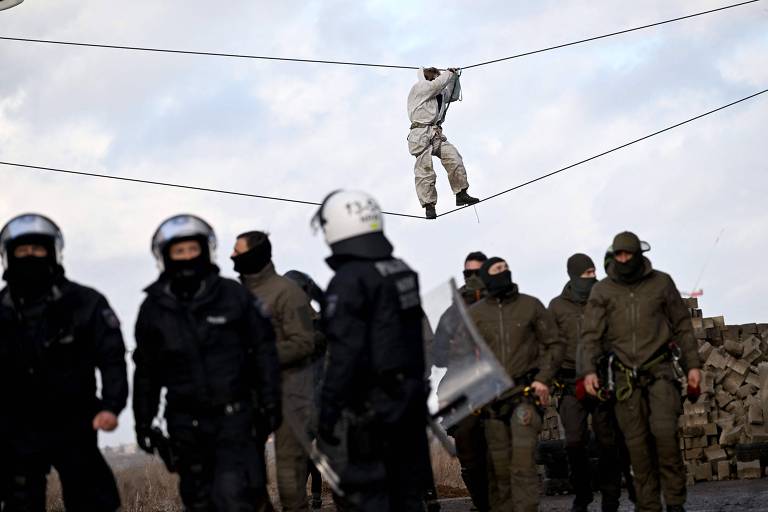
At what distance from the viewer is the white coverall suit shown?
1845 centimetres

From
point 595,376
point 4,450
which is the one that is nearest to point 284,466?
point 595,376

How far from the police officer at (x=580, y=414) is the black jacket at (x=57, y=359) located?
4701 millimetres

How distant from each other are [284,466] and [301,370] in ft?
2.32

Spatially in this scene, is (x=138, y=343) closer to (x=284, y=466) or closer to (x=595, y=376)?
(x=284, y=466)

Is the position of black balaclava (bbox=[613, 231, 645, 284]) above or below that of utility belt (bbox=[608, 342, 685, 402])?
above

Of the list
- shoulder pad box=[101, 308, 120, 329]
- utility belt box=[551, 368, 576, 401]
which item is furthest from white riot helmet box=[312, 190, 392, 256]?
utility belt box=[551, 368, 576, 401]

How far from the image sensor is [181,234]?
7555mm

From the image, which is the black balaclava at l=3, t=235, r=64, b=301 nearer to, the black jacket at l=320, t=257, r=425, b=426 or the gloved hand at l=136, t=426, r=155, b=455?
the gloved hand at l=136, t=426, r=155, b=455

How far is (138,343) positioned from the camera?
7613mm

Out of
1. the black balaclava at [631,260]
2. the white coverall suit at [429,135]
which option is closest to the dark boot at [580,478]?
the black balaclava at [631,260]

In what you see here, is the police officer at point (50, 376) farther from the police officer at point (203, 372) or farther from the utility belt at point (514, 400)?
the utility belt at point (514, 400)

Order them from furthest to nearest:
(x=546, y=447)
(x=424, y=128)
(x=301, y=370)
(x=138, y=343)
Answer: (x=424, y=128) < (x=546, y=447) < (x=301, y=370) < (x=138, y=343)

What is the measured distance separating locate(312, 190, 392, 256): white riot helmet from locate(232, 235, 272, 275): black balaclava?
2.92 meters

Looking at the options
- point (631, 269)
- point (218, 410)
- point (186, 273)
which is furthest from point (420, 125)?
point (218, 410)
